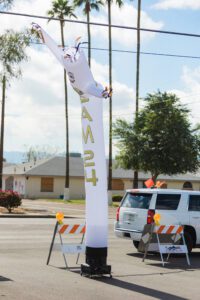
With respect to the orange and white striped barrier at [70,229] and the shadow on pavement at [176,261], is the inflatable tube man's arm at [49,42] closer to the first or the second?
the orange and white striped barrier at [70,229]

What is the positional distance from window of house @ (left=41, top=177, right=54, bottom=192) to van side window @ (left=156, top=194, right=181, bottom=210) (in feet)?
157

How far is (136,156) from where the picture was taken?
46344 mm

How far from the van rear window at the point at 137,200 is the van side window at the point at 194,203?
4.14 feet

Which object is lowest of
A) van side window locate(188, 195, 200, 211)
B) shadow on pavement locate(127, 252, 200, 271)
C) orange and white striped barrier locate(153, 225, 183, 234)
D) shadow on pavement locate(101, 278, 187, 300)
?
shadow on pavement locate(101, 278, 187, 300)

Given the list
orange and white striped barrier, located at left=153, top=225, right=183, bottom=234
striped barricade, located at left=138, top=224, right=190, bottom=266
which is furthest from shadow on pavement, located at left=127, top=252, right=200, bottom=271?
orange and white striped barrier, located at left=153, top=225, right=183, bottom=234

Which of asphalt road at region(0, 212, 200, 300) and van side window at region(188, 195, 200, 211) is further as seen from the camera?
van side window at region(188, 195, 200, 211)

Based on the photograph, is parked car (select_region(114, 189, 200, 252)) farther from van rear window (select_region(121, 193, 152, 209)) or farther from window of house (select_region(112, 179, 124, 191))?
window of house (select_region(112, 179, 124, 191))

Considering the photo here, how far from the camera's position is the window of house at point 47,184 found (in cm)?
6353

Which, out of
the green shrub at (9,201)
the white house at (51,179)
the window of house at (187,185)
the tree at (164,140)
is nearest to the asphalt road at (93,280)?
the green shrub at (9,201)

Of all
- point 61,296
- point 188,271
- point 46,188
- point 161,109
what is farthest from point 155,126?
point 61,296

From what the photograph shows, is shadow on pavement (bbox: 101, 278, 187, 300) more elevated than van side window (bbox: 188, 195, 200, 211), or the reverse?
van side window (bbox: 188, 195, 200, 211)

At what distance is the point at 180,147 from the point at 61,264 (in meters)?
32.4

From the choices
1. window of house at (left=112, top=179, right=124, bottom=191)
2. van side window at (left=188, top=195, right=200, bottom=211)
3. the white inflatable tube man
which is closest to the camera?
Answer: the white inflatable tube man

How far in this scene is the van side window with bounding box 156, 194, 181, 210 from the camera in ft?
52.5
